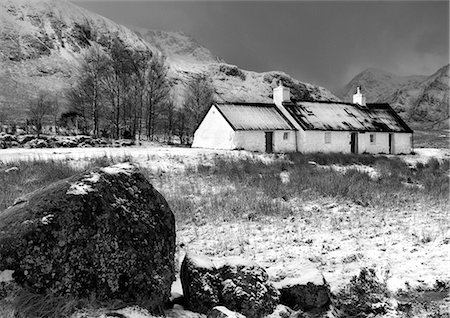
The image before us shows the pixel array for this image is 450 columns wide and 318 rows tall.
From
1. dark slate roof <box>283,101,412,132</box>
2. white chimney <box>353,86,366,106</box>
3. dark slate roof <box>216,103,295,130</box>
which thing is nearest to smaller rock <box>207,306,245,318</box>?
dark slate roof <box>216,103,295,130</box>

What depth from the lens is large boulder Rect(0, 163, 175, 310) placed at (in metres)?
3.98

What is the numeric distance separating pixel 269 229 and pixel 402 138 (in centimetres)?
3479

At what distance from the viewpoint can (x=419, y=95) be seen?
5408 inches

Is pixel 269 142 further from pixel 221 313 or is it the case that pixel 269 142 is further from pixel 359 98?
pixel 221 313

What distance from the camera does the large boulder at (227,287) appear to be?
5031 millimetres

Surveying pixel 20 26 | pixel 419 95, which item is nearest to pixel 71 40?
pixel 20 26

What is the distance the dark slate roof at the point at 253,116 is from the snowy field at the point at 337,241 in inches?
853

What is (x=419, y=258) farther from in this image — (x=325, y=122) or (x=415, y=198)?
(x=325, y=122)

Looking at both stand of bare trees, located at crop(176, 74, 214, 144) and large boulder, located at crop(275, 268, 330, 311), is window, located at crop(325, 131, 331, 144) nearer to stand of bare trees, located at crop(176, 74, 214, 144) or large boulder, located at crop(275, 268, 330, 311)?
stand of bare trees, located at crop(176, 74, 214, 144)

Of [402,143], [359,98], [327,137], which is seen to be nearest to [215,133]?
[327,137]

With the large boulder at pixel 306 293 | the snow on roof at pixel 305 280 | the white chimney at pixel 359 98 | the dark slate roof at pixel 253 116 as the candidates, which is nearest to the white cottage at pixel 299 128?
the dark slate roof at pixel 253 116

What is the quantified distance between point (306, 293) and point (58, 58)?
117271 mm

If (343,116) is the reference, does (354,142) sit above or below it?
below

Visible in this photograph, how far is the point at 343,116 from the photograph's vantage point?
3838 centimetres
